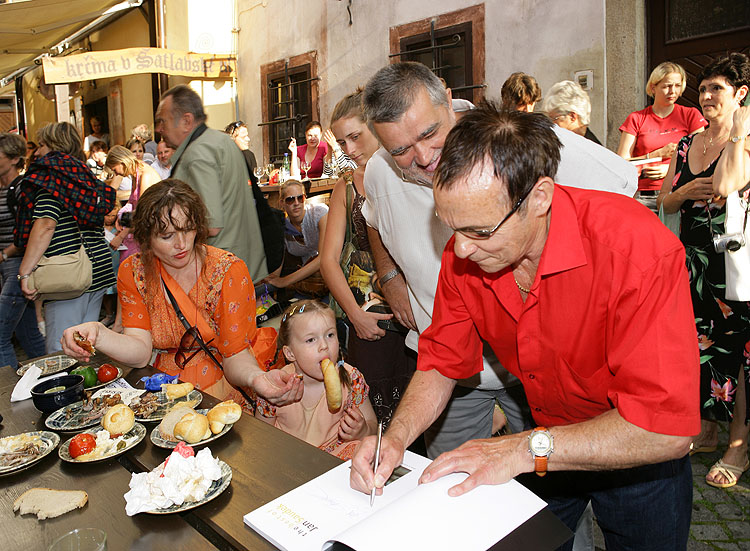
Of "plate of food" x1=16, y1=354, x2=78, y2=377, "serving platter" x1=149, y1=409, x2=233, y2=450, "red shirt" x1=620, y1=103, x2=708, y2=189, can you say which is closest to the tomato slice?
"serving platter" x1=149, y1=409, x2=233, y2=450

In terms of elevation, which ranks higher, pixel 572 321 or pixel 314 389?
pixel 572 321

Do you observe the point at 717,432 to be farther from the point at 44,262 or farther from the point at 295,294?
the point at 44,262

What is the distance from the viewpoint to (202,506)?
4.84ft

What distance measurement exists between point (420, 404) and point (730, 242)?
2229mm

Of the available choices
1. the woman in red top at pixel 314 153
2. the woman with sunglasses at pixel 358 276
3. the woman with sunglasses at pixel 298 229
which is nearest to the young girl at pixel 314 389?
the woman with sunglasses at pixel 358 276

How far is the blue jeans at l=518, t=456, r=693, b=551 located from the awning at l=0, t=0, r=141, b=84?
10709 millimetres

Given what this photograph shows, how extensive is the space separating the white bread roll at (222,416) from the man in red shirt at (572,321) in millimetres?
525

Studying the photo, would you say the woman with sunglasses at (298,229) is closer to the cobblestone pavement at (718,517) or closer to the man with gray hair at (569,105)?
the man with gray hair at (569,105)

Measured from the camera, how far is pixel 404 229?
8.00ft

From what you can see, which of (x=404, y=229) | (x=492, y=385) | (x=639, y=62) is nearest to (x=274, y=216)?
(x=404, y=229)

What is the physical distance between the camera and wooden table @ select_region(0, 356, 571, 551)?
1329 mm

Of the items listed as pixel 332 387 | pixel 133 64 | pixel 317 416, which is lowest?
pixel 317 416

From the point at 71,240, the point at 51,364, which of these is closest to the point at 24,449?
the point at 51,364

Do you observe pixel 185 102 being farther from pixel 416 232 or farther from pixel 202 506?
pixel 202 506
